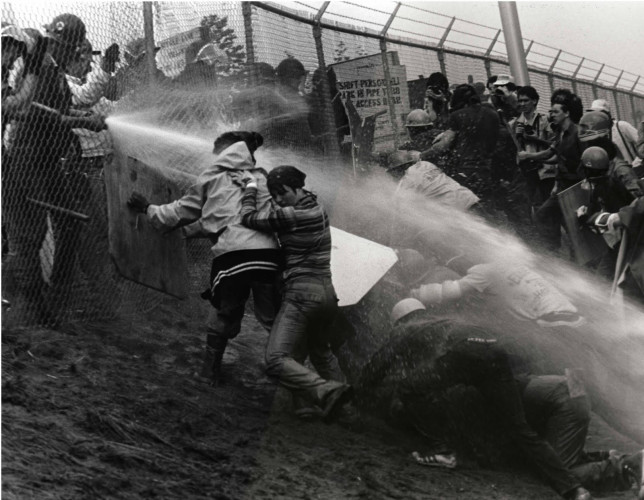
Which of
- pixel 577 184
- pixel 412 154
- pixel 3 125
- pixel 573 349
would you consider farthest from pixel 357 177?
pixel 3 125

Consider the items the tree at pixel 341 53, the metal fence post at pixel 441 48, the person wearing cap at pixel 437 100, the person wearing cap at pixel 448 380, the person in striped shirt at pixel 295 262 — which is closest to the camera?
the person wearing cap at pixel 448 380

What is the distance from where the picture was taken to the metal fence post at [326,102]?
1003cm

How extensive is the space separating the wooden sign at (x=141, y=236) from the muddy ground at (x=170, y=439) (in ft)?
1.65

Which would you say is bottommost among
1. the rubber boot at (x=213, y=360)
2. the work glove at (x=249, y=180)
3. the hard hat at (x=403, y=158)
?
the rubber boot at (x=213, y=360)

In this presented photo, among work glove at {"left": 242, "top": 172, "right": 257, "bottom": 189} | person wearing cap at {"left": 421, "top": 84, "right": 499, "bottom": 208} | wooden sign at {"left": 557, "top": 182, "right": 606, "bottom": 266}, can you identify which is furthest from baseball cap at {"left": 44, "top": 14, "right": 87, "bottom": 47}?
wooden sign at {"left": 557, "top": 182, "right": 606, "bottom": 266}

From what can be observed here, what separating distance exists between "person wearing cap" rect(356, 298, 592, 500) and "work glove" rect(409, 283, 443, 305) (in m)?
0.74

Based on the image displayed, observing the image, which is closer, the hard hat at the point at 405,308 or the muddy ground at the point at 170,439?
the muddy ground at the point at 170,439

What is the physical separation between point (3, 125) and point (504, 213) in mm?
A: 5201

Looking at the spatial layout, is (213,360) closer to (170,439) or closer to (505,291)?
(170,439)

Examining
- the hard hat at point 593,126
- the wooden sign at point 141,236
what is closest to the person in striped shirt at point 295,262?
the wooden sign at point 141,236

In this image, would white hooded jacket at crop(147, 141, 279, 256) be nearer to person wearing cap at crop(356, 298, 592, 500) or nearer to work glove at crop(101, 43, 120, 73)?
person wearing cap at crop(356, 298, 592, 500)

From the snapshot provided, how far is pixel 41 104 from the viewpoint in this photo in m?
6.04

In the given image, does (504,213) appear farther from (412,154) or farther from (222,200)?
(222,200)

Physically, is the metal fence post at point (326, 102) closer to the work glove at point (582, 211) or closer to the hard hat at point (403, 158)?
the hard hat at point (403, 158)
